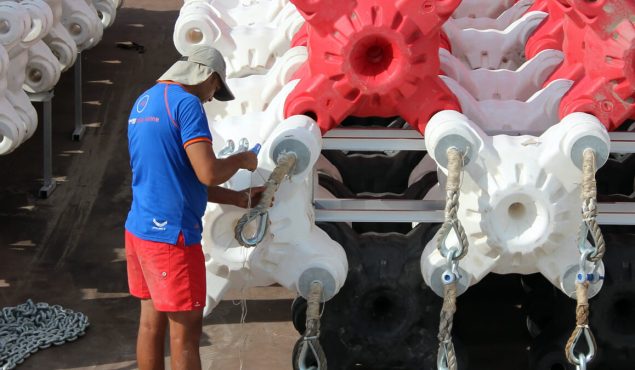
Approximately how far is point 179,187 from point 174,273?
0.30m

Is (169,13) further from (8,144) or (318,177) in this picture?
(318,177)

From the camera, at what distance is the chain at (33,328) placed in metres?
4.90

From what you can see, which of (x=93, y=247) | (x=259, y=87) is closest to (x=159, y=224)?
(x=259, y=87)

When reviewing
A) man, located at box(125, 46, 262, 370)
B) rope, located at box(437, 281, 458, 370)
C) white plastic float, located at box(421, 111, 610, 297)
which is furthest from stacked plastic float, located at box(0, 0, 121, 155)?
rope, located at box(437, 281, 458, 370)

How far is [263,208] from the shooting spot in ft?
12.9

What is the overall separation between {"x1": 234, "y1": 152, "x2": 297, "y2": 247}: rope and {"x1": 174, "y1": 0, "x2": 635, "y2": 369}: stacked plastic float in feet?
0.04

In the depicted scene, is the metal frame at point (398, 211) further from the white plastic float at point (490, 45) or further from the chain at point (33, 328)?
the chain at point (33, 328)

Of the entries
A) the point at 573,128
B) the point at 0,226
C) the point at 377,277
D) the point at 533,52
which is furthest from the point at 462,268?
the point at 0,226

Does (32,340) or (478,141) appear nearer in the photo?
(478,141)

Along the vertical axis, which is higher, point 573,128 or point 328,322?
point 573,128

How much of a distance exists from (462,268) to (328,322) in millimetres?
598

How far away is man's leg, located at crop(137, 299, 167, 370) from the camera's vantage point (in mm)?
4129

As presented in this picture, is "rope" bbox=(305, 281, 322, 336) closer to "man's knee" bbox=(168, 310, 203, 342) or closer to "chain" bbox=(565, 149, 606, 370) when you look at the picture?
"man's knee" bbox=(168, 310, 203, 342)

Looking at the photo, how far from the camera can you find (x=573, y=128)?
13.1 ft
